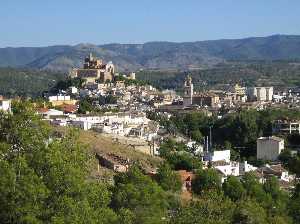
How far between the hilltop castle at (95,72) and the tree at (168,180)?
5000 cm

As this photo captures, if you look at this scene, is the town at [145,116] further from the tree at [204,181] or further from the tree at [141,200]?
the tree at [141,200]

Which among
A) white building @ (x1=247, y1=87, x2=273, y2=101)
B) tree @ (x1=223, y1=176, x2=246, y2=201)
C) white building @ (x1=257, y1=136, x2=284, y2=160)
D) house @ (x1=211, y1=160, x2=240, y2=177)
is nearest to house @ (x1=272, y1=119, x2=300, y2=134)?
white building @ (x1=257, y1=136, x2=284, y2=160)

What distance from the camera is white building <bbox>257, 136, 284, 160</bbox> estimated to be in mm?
49156

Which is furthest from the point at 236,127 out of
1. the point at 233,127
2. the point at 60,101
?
the point at 60,101

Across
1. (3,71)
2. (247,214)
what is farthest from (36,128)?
(3,71)

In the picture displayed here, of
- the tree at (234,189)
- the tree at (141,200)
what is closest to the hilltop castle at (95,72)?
the tree at (234,189)

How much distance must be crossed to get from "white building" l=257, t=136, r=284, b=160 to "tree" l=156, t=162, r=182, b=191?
2183 centimetres

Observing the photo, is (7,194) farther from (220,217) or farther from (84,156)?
(220,217)

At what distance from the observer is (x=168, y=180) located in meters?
27.8

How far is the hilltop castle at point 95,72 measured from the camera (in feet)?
261

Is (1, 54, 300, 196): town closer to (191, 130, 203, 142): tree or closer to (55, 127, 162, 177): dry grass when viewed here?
(191, 130, 203, 142): tree

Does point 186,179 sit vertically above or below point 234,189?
below

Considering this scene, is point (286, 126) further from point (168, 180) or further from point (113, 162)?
point (168, 180)

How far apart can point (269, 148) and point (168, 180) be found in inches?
906
